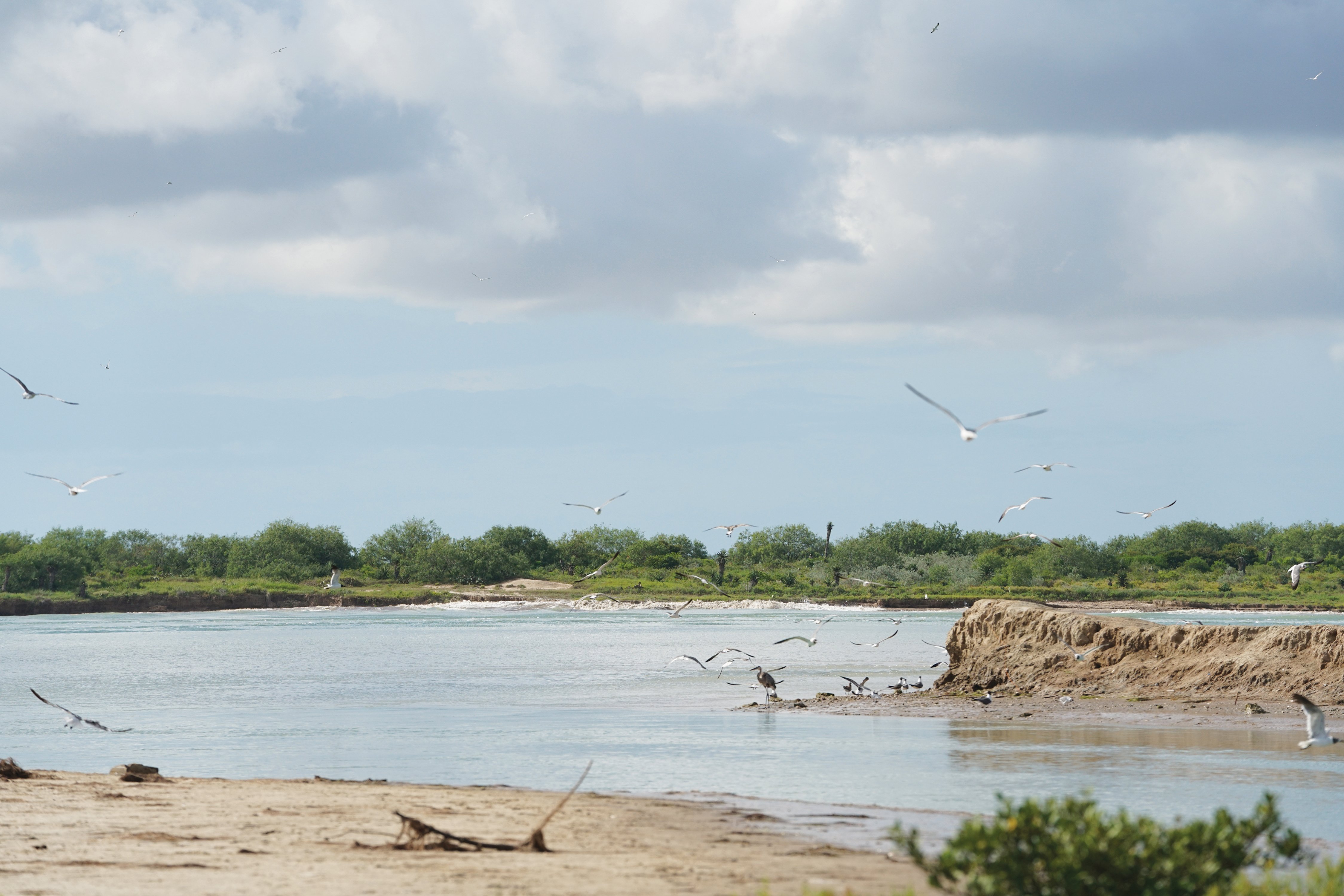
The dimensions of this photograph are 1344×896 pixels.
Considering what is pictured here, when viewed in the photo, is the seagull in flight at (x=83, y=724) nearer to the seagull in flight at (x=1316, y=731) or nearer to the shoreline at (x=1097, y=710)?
the shoreline at (x=1097, y=710)

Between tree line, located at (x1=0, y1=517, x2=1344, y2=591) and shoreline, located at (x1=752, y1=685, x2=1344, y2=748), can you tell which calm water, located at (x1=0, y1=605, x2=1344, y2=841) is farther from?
tree line, located at (x1=0, y1=517, x2=1344, y2=591)

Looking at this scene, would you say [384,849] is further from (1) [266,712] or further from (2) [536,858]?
(1) [266,712]

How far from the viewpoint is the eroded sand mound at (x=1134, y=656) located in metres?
21.9

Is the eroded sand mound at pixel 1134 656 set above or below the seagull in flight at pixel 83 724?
above

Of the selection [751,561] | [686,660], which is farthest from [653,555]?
[686,660]

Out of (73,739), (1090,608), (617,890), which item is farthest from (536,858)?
(1090,608)

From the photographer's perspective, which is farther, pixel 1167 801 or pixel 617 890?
pixel 1167 801

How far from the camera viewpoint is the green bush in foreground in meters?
6.77

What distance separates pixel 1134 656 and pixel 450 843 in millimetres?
17323

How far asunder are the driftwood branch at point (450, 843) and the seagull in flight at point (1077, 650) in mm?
15900

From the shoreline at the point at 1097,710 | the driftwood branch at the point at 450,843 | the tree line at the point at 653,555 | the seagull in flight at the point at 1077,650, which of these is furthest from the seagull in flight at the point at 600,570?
the tree line at the point at 653,555

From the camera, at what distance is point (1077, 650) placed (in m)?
24.8

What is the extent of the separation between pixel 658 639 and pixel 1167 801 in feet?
140

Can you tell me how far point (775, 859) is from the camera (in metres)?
10.3
